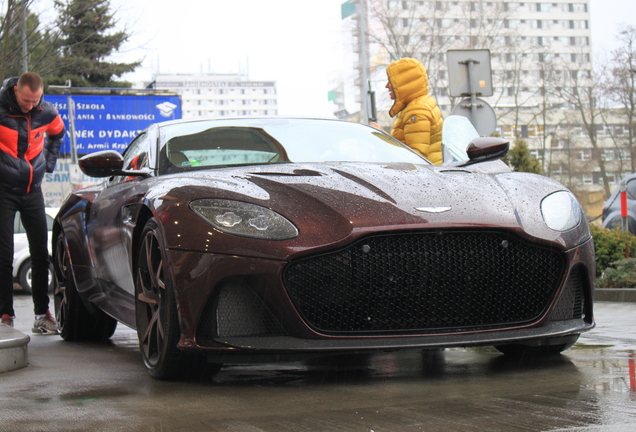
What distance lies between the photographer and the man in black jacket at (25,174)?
6.96 m

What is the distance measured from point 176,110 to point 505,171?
1421 inches

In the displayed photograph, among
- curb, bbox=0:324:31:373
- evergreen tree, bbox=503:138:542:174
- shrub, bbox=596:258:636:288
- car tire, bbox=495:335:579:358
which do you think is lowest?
shrub, bbox=596:258:636:288

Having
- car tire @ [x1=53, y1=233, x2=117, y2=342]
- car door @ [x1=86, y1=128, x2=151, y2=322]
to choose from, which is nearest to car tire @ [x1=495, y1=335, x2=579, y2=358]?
car door @ [x1=86, y1=128, x2=151, y2=322]

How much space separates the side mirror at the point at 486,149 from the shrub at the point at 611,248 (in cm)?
611

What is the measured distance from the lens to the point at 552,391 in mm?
3760

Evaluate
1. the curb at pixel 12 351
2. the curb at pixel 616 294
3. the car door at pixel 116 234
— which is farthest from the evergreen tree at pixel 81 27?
the curb at pixel 12 351

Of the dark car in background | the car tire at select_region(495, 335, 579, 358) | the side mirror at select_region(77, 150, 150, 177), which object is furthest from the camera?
the dark car in background

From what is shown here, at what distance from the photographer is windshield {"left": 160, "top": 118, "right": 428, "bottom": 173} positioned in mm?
5078

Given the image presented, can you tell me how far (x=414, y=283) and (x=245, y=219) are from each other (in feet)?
2.42

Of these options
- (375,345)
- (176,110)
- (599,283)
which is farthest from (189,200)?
(176,110)

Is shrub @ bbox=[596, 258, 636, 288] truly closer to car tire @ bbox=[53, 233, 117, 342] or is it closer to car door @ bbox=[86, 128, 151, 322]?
car tire @ bbox=[53, 233, 117, 342]

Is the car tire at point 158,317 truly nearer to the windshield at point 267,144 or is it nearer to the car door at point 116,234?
the car door at point 116,234

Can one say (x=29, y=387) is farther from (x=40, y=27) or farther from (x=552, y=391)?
(x=40, y=27)

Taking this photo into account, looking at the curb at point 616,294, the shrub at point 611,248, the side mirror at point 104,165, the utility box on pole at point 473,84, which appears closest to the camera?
the side mirror at point 104,165
